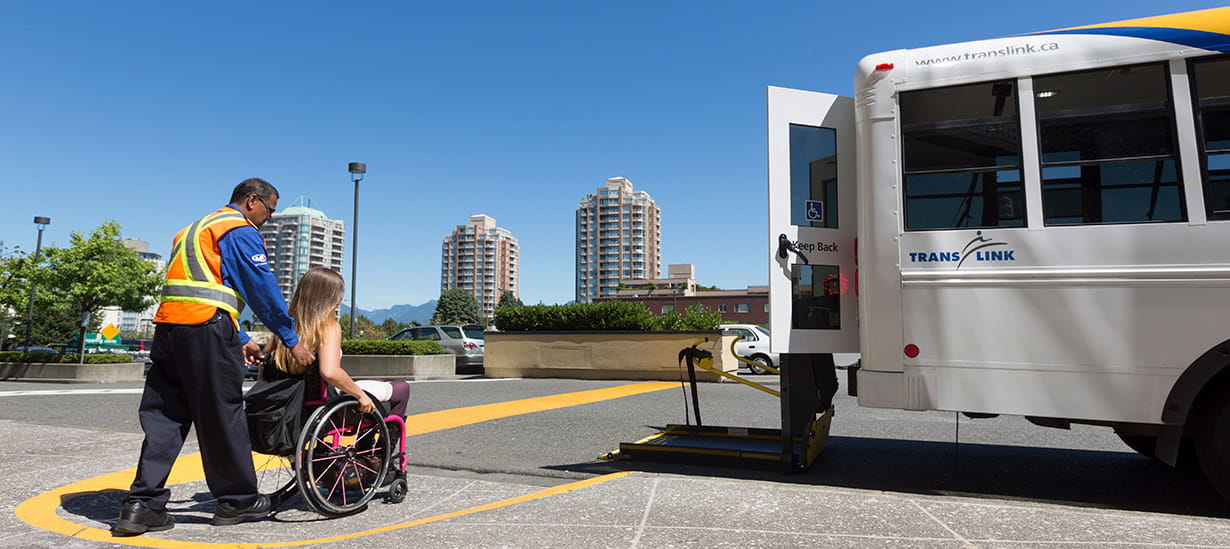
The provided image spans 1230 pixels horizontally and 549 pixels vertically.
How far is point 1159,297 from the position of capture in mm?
3906

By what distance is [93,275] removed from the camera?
23.1 metres

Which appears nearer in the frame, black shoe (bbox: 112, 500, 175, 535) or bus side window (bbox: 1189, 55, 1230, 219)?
black shoe (bbox: 112, 500, 175, 535)

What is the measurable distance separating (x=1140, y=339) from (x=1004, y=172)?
1250 mm

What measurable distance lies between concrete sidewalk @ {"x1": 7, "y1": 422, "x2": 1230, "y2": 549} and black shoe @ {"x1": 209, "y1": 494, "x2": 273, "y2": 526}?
0.05 metres

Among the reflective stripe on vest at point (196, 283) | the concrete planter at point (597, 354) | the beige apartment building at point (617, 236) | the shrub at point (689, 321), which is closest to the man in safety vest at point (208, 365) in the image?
the reflective stripe on vest at point (196, 283)

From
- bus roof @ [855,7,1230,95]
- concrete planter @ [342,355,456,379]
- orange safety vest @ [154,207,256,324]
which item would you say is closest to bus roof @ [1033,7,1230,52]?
bus roof @ [855,7,1230,95]

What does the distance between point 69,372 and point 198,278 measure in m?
18.6

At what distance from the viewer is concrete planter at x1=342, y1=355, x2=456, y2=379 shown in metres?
17.0

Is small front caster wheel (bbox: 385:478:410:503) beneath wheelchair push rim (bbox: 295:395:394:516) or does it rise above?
beneath

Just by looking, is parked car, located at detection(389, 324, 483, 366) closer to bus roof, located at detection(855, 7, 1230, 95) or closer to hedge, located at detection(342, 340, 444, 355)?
hedge, located at detection(342, 340, 444, 355)

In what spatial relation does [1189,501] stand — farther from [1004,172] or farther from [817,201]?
[817,201]

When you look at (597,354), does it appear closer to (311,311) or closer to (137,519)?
(311,311)

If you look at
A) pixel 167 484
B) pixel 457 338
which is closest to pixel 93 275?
pixel 457 338

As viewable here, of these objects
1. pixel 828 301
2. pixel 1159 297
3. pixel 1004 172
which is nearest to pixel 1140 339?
pixel 1159 297
